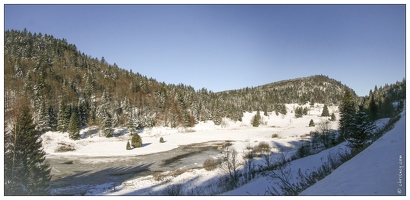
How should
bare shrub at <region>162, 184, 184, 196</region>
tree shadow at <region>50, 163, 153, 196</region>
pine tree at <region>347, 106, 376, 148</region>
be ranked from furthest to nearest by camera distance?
1. pine tree at <region>347, 106, 376, 148</region>
2. tree shadow at <region>50, 163, 153, 196</region>
3. bare shrub at <region>162, 184, 184, 196</region>

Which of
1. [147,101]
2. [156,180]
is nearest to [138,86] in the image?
[147,101]

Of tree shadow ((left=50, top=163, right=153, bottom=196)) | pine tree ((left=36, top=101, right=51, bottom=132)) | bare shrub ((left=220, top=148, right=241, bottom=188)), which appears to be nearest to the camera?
bare shrub ((left=220, top=148, right=241, bottom=188))

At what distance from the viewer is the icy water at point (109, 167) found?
2603 centimetres

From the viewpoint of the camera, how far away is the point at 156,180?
25.1m

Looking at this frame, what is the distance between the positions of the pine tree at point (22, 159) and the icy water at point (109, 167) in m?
5.74

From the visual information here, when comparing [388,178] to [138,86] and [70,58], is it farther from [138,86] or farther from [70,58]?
[70,58]

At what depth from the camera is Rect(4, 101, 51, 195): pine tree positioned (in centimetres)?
1499

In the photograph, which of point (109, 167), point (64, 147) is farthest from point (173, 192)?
point (64, 147)

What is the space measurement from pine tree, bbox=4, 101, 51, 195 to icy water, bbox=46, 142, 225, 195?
226 inches

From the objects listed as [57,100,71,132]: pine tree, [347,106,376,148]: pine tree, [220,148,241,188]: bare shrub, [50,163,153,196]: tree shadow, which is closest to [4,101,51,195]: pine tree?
[50,163,153,196]: tree shadow

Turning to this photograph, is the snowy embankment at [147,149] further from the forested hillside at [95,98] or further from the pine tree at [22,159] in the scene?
the pine tree at [22,159]

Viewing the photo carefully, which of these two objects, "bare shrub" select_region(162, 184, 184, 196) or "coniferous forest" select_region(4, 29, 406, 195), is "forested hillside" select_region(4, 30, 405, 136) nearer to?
"coniferous forest" select_region(4, 29, 406, 195)

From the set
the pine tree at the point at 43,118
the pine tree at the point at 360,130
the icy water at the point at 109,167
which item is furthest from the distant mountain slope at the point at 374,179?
the pine tree at the point at 43,118

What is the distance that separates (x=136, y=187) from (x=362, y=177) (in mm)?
20003
